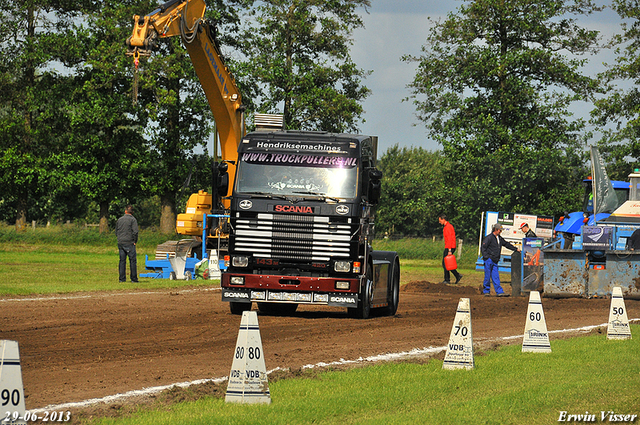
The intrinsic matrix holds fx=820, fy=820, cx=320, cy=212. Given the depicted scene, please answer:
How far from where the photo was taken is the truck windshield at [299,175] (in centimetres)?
1479

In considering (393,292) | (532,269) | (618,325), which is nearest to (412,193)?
(532,269)

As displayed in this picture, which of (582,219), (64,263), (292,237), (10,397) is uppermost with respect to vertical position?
(582,219)

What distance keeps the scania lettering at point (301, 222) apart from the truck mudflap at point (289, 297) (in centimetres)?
2

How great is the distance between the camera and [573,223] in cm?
3011

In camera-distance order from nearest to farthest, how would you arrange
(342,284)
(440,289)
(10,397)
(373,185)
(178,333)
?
1. (10,397)
2. (178,333)
3. (342,284)
4. (373,185)
5. (440,289)

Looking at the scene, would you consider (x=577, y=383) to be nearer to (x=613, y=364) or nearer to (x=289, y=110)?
(x=613, y=364)

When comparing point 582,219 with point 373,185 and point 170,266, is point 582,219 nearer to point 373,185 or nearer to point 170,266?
point 170,266

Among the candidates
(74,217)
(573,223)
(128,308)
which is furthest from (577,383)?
(74,217)

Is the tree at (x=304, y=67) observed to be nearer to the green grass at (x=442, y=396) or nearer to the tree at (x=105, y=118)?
the tree at (x=105, y=118)

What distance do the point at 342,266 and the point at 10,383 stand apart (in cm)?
1010

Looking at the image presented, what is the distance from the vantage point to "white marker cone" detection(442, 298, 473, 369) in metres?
9.36

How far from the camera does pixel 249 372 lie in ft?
23.2

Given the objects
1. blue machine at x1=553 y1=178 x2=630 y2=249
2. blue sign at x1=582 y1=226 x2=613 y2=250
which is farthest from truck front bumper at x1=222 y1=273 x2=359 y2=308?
blue machine at x1=553 y1=178 x2=630 y2=249

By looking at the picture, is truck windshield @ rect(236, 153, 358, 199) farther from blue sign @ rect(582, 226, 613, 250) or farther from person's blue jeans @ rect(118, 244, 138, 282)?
blue sign @ rect(582, 226, 613, 250)
